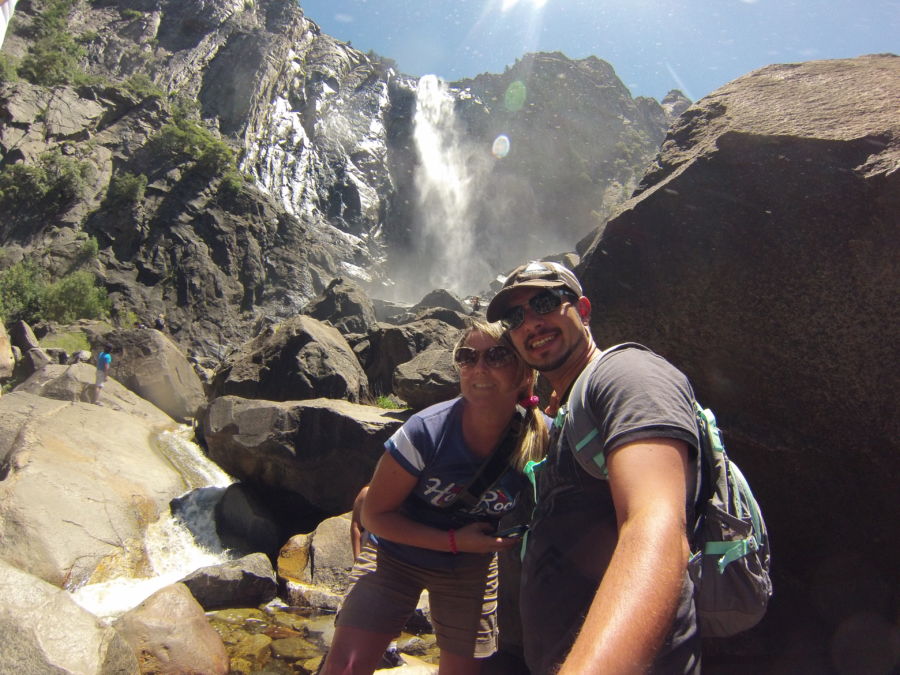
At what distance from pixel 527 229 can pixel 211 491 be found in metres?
60.3

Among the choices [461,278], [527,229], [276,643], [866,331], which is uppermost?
[527,229]

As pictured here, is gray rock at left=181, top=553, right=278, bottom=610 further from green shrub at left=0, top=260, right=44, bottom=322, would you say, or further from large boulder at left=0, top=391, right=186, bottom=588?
green shrub at left=0, top=260, right=44, bottom=322

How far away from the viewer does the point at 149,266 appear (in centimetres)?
3606

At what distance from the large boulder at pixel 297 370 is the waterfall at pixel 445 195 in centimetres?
4145

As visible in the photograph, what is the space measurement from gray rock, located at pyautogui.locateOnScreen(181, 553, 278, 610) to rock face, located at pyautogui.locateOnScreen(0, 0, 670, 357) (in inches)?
1151

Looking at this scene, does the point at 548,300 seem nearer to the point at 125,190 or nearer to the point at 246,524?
the point at 246,524

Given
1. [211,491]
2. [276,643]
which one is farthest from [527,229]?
[276,643]

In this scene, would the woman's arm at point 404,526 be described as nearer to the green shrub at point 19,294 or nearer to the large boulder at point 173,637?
the large boulder at point 173,637

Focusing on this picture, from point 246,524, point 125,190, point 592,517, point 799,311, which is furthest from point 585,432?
point 125,190

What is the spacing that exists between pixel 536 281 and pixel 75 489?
9115 millimetres

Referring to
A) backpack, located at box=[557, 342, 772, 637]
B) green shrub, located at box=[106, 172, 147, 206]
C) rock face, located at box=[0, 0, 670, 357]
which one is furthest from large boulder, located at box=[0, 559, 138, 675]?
green shrub, located at box=[106, 172, 147, 206]

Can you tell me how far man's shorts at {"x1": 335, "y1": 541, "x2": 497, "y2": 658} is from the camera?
277 centimetres

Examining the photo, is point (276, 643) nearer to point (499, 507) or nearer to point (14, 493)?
point (14, 493)

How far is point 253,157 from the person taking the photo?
50.1 meters
